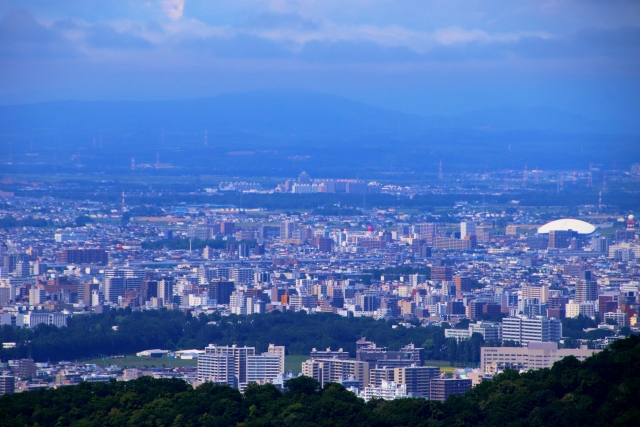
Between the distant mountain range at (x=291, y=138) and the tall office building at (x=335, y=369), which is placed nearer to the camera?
the tall office building at (x=335, y=369)

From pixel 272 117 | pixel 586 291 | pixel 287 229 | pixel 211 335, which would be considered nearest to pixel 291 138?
pixel 272 117

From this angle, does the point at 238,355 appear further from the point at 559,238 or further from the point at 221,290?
the point at 559,238

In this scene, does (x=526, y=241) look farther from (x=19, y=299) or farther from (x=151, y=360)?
(x=151, y=360)

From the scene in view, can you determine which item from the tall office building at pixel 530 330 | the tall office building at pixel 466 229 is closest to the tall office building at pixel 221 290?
the tall office building at pixel 530 330

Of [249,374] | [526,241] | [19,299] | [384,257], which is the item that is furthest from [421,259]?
[249,374]

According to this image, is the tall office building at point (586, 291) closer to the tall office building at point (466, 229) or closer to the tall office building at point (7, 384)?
the tall office building at point (7, 384)

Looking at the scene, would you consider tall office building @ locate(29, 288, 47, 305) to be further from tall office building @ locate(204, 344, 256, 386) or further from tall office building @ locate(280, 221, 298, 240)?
tall office building @ locate(280, 221, 298, 240)
